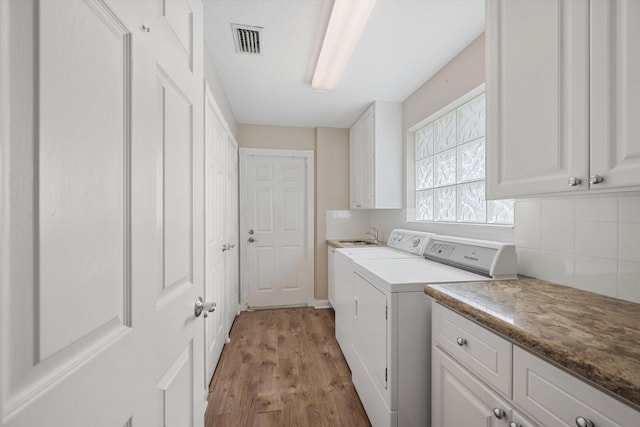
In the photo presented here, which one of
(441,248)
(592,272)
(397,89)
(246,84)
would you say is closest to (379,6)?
(397,89)

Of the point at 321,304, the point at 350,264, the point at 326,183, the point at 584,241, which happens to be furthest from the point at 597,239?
the point at 321,304

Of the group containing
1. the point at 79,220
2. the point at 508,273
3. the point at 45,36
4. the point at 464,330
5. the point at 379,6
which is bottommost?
the point at 464,330

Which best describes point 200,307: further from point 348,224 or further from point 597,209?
point 348,224

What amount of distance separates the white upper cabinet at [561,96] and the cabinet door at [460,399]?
2.33 ft

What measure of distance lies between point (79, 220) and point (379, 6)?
172 cm

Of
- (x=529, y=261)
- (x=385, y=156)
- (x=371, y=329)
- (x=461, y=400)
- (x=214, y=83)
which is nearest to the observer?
(x=461, y=400)

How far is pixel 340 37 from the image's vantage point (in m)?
1.62

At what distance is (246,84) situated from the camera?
7.86ft

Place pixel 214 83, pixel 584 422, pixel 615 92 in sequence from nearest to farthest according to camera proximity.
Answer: pixel 584 422 → pixel 615 92 → pixel 214 83

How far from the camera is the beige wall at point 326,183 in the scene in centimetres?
358

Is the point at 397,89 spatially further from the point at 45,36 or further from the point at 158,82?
the point at 45,36

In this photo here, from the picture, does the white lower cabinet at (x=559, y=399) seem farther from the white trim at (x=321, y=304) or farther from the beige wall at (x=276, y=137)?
the beige wall at (x=276, y=137)

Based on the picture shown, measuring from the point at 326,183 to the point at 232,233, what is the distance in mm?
1388

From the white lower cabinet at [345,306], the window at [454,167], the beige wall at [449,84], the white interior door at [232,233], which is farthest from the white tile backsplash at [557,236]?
the white interior door at [232,233]
